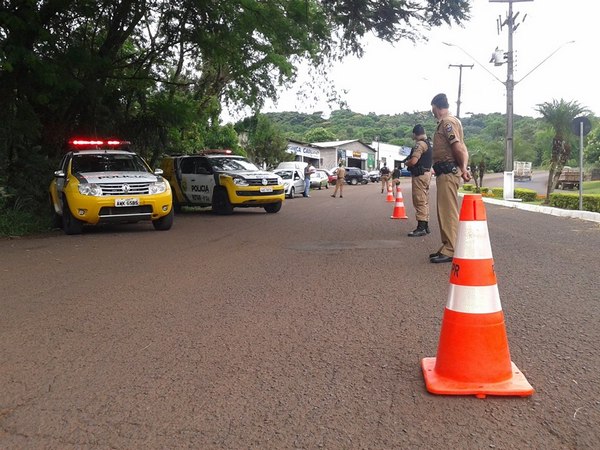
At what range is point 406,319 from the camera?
4367 mm

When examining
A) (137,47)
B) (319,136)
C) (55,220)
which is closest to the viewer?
(55,220)

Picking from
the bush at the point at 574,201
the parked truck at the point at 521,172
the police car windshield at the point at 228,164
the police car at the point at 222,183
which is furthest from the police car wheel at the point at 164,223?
the parked truck at the point at 521,172

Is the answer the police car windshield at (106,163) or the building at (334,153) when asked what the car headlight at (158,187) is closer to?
the police car windshield at (106,163)

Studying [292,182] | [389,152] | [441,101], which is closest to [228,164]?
[441,101]

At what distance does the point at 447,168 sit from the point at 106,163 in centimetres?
738

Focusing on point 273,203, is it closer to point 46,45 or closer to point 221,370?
point 46,45

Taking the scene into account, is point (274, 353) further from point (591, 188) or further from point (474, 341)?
point (591, 188)

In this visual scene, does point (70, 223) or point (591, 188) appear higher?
point (591, 188)

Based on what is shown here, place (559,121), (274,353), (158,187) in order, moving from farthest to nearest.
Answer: (559,121) < (158,187) < (274,353)

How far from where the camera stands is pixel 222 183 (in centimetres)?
1520

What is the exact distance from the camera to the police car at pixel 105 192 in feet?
33.2

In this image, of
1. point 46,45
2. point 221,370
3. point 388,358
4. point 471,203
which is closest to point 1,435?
point 221,370

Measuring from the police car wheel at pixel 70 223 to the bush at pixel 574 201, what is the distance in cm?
1325

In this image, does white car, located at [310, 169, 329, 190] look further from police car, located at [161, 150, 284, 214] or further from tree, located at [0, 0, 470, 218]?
police car, located at [161, 150, 284, 214]
